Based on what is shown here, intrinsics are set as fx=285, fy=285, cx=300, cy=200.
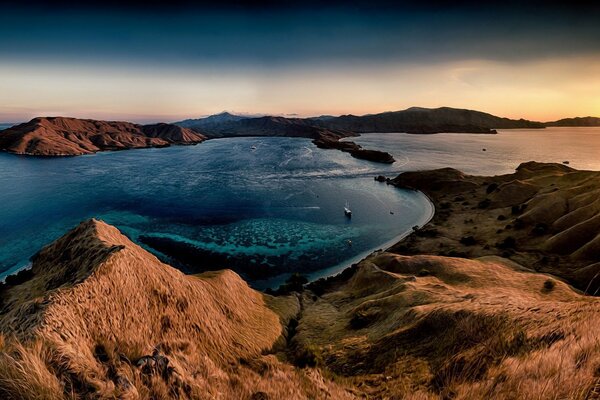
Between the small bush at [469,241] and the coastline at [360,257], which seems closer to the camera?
the coastline at [360,257]

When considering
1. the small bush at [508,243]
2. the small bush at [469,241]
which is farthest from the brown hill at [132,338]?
the small bush at [508,243]

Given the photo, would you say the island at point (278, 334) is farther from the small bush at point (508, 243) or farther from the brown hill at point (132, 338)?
the small bush at point (508, 243)

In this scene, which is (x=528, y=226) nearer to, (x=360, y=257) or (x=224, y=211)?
(x=360, y=257)

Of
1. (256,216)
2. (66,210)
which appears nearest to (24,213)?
(66,210)

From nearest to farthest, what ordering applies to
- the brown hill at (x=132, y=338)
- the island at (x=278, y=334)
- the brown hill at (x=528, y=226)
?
the brown hill at (x=132, y=338) < the island at (x=278, y=334) < the brown hill at (x=528, y=226)

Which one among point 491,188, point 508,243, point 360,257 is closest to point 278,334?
point 360,257

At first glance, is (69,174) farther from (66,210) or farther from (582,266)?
(582,266)

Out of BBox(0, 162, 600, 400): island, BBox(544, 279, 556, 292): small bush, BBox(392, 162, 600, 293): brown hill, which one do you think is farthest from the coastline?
BBox(544, 279, 556, 292): small bush
